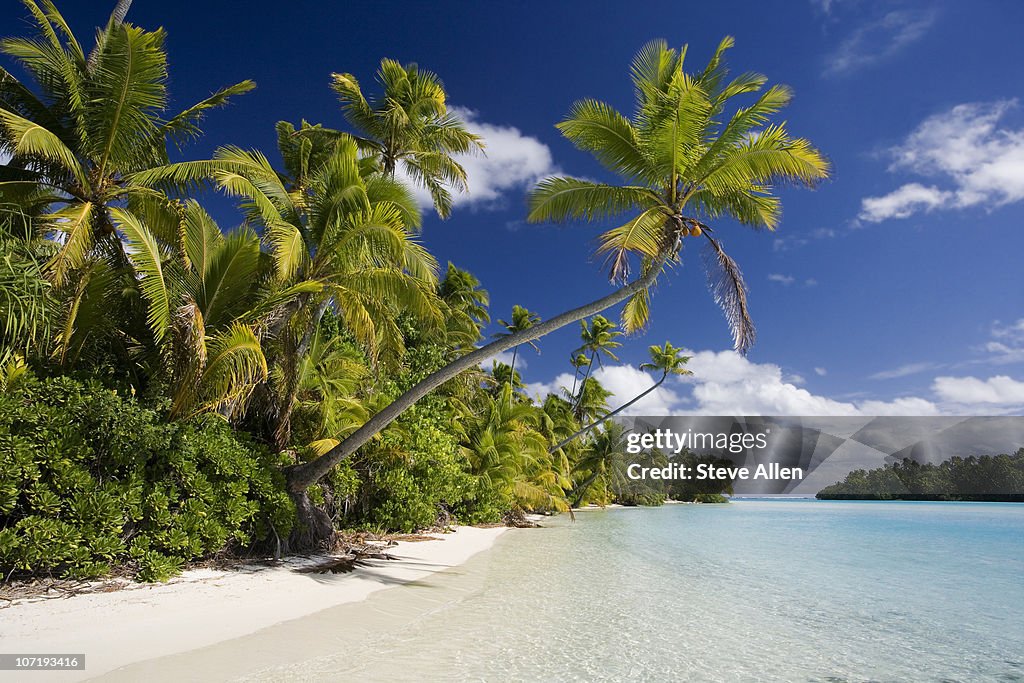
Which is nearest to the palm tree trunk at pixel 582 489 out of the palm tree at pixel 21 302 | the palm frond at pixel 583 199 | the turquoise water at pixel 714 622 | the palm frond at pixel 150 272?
the turquoise water at pixel 714 622

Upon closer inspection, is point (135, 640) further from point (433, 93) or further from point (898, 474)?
point (898, 474)

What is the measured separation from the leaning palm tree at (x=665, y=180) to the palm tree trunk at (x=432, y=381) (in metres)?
0.02

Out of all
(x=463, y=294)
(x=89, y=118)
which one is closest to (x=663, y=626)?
(x=89, y=118)

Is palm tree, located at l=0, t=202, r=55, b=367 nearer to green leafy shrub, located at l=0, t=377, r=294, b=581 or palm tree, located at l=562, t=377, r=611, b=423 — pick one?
green leafy shrub, located at l=0, t=377, r=294, b=581

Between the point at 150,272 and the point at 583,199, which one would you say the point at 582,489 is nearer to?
the point at 583,199

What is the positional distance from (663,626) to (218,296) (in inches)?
279

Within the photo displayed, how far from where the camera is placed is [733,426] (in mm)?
48250

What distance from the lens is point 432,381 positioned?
8969 millimetres

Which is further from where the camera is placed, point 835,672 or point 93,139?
point 93,139

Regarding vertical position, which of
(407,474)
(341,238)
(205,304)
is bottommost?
(407,474)

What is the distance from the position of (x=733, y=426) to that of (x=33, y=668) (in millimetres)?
49385

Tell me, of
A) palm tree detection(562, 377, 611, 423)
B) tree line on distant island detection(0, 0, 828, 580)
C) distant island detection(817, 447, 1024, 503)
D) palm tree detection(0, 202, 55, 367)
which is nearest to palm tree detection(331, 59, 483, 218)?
tree line on distant island detection(0, 0, 828, 580)

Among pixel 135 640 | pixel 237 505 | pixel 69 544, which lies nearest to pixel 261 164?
pixel 237 505

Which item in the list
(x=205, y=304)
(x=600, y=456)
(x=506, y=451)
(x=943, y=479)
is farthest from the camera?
(x=943, y=479)
